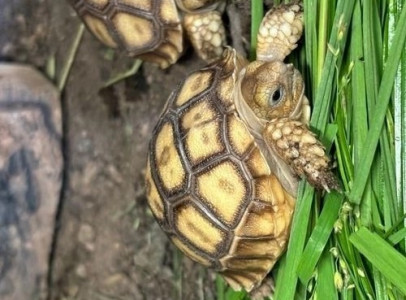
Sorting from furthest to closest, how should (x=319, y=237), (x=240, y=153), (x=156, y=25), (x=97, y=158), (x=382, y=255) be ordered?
(x=97, y=158) < (x=156, y=25) < (x=240, y=153) < (x=319, y=237) < (x=382, y=255)

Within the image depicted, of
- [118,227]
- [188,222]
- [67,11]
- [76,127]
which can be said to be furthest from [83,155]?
[188,222]

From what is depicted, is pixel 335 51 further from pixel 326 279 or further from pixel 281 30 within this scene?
pixel 326 279

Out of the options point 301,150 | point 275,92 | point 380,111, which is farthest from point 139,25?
point 380,111

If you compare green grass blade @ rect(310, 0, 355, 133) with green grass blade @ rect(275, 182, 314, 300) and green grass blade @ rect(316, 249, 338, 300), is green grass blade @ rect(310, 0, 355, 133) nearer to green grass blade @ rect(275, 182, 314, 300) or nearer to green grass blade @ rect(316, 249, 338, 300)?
green grass blade @ rect(275, 182, 314, 300)

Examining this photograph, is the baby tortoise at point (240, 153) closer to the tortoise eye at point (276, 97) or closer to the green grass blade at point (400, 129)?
the tortoise eye at point (276, 97)

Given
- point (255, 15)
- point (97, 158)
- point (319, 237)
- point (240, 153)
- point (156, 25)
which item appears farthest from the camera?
point (97, 158)

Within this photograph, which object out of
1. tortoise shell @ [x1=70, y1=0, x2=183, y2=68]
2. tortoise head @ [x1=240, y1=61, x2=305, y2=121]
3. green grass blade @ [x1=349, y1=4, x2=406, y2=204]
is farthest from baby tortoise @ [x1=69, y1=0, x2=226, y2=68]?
green grass blade @ [x1=349, y1=4, x2=406, y2=204]
